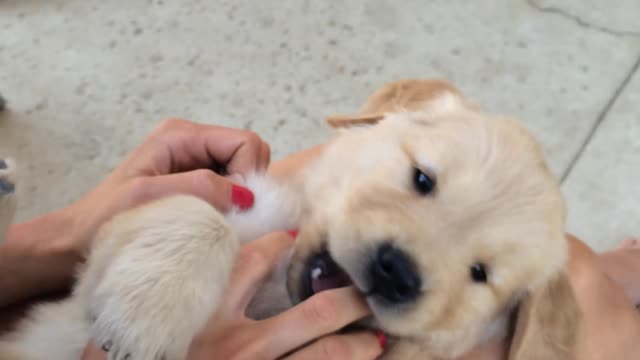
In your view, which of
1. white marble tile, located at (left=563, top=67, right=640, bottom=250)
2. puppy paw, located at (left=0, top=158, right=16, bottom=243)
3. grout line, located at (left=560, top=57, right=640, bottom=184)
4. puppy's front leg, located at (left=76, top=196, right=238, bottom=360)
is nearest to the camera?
puppy paw, located at (left=0, top=158, right=16, bottom=243)

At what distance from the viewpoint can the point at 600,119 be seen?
2.96 m

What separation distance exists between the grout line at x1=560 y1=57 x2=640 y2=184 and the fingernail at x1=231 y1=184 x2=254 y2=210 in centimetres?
153

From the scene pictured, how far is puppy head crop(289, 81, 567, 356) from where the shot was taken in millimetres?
1325

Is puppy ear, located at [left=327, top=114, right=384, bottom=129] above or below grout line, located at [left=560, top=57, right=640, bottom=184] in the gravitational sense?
above

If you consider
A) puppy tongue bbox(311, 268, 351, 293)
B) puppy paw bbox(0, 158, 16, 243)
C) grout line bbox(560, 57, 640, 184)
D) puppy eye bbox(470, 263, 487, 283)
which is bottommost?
grout line bbox(560, 57, 640, 184)

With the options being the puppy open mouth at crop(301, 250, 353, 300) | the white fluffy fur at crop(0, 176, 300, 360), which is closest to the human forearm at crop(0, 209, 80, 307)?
the white fluffy fur at crop(0, 176, 300, 360)

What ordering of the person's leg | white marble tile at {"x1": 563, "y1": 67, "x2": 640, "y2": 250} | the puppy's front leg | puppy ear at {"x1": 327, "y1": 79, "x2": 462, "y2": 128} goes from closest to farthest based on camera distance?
1. the puppy's front leg
2. puppy ear at {"x1": 327, "y1": 79, "x2": 462, "y2": 128}
3. the person's leg
4. white marble tile at {"x1": 563, "y1": 67, "x2": 640, "y2": 250}

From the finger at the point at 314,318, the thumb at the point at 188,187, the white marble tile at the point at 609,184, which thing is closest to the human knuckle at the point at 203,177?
the thumb at the point at 188,187

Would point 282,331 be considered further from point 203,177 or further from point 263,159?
point 263,159

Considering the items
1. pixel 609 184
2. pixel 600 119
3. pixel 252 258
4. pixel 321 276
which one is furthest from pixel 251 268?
pixel 600 119

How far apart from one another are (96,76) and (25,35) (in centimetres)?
36

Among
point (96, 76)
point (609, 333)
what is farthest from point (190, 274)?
point (96, 76)

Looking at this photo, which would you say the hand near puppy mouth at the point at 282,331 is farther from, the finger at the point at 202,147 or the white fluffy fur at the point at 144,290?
the finger at the point at 202,147

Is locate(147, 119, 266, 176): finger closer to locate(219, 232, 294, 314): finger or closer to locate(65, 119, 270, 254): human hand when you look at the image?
Answer: locate(65, 119, 270, 254): human hand
